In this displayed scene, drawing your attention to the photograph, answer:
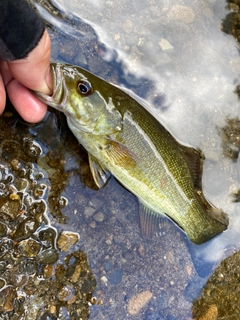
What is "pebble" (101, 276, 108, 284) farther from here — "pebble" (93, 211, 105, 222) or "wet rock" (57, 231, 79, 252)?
"pebble" (93, 211, 105, 222)

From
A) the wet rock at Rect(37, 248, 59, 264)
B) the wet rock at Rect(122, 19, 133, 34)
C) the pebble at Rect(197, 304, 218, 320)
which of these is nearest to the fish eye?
the wet rock at Rect(122, 19, 133, 34)

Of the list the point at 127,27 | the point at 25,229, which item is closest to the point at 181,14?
the point at 127,27

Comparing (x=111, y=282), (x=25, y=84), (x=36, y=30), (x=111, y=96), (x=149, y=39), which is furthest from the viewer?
(x=149, y=39)

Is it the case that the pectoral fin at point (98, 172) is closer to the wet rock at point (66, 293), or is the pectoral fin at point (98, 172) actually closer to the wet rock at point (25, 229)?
the wet rock at point (25, 229)

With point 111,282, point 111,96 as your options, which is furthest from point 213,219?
point 111,96

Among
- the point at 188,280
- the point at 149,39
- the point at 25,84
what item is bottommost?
the point at 188,280

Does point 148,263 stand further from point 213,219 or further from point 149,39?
point 149,39

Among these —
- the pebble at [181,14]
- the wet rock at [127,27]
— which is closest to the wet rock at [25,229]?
the wet rock at [127,27]
